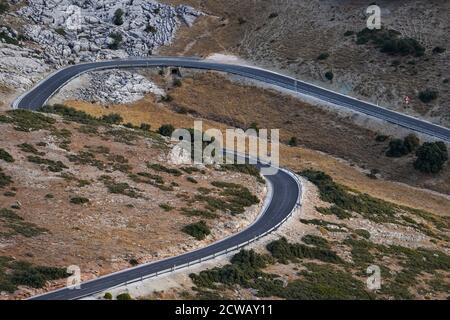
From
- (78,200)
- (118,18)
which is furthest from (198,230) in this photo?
(118,18)

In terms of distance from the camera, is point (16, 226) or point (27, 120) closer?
point (16, 226)

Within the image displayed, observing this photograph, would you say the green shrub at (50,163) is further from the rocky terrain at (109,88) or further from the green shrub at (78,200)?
the rocky terrain at (109,88)

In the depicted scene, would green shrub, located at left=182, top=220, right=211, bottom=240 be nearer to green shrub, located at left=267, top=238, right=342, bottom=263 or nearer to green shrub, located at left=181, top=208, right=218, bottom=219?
green shrub, located at left=181, top=208, right=218, bottom=219

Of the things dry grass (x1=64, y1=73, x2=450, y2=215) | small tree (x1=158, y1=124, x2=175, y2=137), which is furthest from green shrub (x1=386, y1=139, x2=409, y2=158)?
small tree (x1=158, y1=124, x2=175, y2=137)

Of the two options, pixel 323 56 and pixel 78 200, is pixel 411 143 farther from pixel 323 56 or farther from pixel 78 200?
pixel 78 200
